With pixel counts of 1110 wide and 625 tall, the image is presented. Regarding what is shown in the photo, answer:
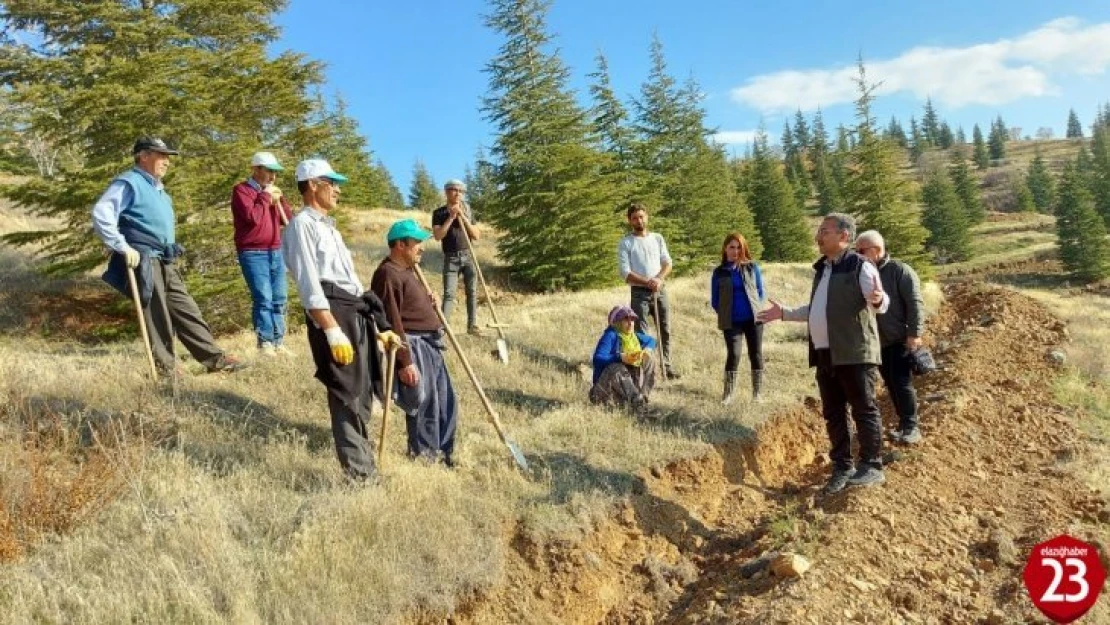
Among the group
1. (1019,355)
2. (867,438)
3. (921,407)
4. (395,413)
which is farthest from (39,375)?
(1019,355)

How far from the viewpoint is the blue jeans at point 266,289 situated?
7.00 metres

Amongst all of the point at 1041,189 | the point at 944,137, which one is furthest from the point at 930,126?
the point at 1041,189

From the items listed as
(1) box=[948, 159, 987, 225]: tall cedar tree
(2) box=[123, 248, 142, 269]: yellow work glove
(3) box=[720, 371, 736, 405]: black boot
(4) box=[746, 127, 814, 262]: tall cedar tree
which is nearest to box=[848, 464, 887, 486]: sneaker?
(3) box=[720, 371, 736, 405]: black boot

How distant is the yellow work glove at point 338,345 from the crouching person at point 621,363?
3.25 metres

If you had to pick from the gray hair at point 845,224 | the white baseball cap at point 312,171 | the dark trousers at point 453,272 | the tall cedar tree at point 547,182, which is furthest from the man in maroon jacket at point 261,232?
the tall cedar tree at point 547,182

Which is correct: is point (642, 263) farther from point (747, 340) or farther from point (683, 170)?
point (683, 170)

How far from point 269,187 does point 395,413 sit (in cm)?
280

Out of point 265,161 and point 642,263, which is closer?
point 265,161

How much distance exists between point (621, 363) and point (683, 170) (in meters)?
19.2

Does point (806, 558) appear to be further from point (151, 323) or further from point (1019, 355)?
point (1019, 355)

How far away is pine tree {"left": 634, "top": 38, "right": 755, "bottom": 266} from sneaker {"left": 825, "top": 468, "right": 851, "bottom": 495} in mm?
17655

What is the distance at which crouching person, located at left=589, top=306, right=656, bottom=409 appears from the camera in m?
6.75

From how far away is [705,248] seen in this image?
24.6 m

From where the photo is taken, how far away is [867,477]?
5227 mm
